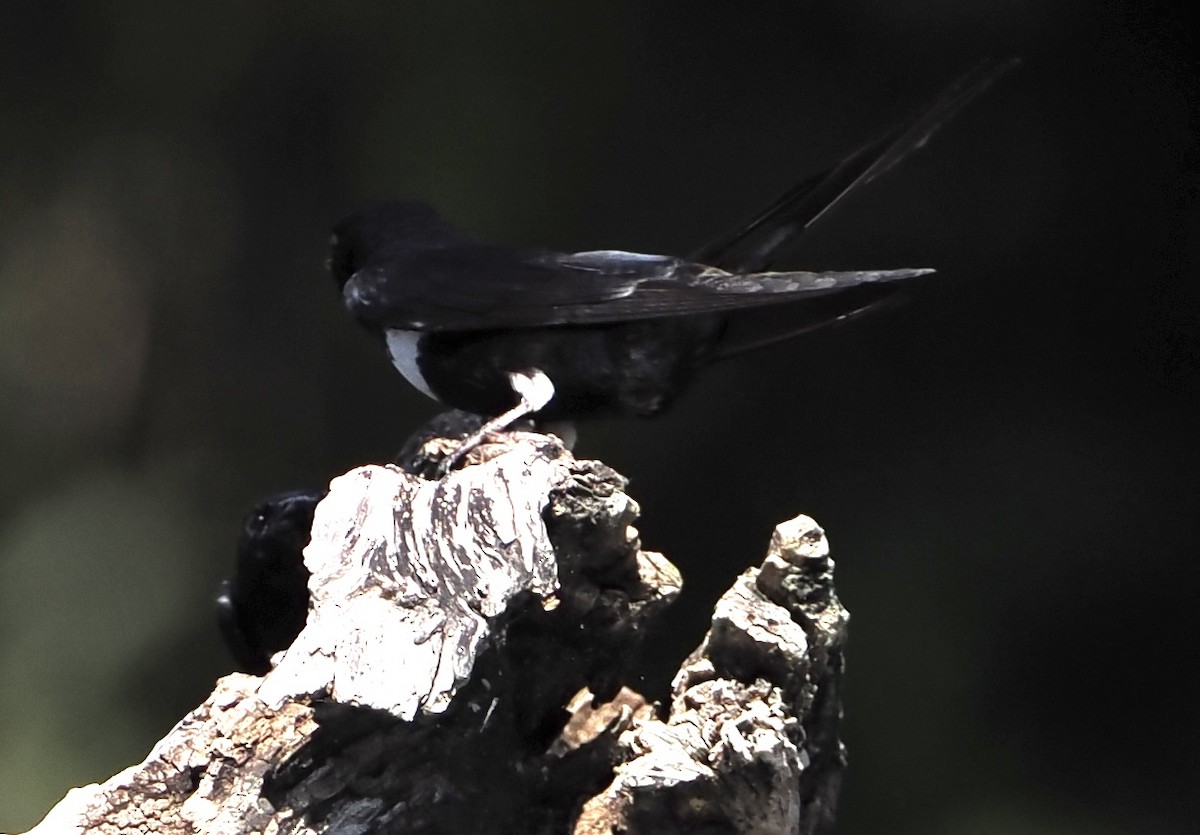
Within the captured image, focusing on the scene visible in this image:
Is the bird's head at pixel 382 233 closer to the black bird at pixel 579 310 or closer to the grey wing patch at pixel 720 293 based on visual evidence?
the black bird at pixel 579 310

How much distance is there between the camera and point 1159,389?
5.64ft

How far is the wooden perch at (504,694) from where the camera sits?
900 mm

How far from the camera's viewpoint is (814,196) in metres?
1.42

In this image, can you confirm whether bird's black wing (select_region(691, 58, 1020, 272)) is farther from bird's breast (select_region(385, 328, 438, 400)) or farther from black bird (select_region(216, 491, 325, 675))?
black bird (select_region(216, 491, 325, 675))

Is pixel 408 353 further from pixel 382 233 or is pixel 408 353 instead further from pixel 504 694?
pixel 504 694

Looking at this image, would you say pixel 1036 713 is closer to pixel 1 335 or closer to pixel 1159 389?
pixel 1159 389

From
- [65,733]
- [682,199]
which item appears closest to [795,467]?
[682,199]

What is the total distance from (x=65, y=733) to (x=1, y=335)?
0.58 m

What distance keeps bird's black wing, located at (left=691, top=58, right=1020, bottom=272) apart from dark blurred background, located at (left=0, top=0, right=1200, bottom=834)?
0.57ft

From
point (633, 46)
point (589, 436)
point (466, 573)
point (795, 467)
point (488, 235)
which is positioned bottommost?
point (795, 467)

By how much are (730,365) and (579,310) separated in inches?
17.1

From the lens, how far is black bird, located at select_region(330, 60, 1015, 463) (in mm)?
1416

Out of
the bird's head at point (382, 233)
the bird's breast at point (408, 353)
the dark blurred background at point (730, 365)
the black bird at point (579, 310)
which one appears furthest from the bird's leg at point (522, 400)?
the dark blurred background at point (730, 365)

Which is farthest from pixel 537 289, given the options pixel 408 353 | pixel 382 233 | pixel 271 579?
pixel 271 579
